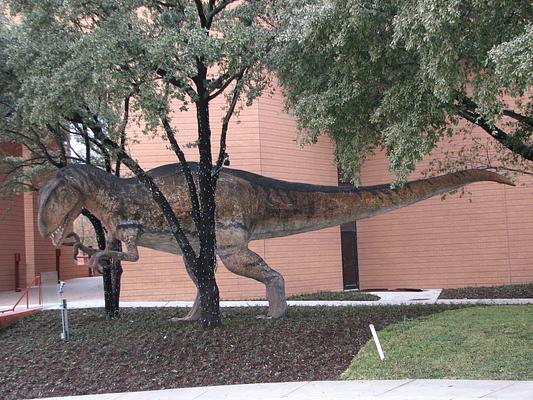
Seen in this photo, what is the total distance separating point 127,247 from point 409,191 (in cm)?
534

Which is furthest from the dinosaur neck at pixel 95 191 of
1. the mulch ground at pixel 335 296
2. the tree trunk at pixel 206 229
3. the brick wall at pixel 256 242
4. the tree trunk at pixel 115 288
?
the mulch ground at pixel 335 296

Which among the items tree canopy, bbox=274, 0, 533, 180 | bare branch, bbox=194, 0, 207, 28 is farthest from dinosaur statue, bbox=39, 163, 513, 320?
bare branch, bbox=194, 0, 207, 28

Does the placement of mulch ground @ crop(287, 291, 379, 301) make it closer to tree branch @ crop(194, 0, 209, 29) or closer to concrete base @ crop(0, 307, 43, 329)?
concrete base @ crop(0, 307, 43, 329)

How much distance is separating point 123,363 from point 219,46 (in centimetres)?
477

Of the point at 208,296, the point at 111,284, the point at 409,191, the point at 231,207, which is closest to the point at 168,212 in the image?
the point at 231,207

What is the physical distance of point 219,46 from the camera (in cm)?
876

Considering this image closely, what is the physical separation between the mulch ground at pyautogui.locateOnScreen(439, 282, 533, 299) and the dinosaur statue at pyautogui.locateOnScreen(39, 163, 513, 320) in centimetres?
555

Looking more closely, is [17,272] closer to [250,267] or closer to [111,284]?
[111,284]

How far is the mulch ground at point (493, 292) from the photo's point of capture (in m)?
16.0

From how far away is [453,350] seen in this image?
8.34 meters

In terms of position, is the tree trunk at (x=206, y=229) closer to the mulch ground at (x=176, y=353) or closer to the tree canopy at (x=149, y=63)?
the tree canopy at (x=149, y=63)

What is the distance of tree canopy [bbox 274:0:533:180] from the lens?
7.08 metres

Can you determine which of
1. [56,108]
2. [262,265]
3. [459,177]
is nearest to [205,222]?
[262,265]

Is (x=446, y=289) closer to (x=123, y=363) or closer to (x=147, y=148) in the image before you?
(x=147, y=148)
